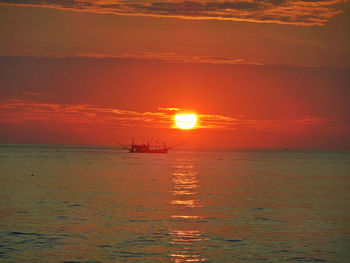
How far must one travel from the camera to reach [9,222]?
137 ft

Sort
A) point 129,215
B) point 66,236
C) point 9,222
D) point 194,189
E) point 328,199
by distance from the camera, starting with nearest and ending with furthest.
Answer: point 66,236
point 9,222
point 129,215
point 328,199
point 194,189

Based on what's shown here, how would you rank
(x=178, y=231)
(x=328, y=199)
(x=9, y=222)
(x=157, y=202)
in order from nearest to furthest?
(x=178, y=231) < (x=9, y=222) < (x=157, y=202) < (x=328, y=199)

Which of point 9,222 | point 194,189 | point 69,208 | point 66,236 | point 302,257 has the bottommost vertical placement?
point 302,257

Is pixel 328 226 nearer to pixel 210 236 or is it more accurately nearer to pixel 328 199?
pixel 210 236

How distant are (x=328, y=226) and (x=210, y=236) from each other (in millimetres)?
10906

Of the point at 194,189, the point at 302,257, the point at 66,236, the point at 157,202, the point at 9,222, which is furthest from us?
the point at 194,189

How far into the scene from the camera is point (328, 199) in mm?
64500

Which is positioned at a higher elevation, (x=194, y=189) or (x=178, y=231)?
(x=194, y=189)

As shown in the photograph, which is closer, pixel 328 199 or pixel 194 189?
pixel 328 199

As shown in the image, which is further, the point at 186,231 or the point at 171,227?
the point at 171,227

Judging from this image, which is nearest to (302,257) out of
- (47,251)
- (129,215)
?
(47,251)

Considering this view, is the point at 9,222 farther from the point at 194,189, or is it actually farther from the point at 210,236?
the point at 194,189

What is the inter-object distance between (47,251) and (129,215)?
15958mm

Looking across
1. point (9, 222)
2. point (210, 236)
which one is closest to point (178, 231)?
point (210, 236)
